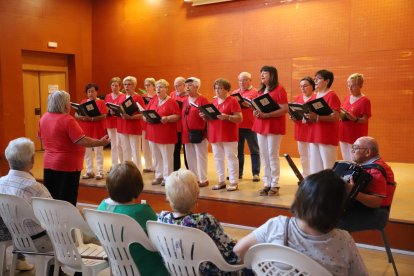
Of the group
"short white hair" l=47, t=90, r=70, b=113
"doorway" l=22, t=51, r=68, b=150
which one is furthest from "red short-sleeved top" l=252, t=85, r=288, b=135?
"doorway" l=22, t=51, r=68, b=150

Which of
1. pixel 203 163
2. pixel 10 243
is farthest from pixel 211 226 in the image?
pixel 203 163

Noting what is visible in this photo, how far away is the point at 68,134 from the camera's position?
3.43 metres

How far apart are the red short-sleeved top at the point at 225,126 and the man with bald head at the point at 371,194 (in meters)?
1.97

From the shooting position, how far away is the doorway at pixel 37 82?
8.52 meters

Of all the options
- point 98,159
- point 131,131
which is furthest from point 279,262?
point 98,159

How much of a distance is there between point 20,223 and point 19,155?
47cm

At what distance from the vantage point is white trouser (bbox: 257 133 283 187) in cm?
446

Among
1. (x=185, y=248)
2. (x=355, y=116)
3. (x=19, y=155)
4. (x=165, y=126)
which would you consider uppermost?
(x=355, y=116)

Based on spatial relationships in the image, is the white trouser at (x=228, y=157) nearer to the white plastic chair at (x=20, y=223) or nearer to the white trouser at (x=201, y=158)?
the white trouser at (x=201, y=158)

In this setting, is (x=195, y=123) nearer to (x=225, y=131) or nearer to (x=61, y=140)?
(x=225, y=131)

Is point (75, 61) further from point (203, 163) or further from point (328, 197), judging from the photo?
point (328, 197)

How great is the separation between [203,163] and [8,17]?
5.28m

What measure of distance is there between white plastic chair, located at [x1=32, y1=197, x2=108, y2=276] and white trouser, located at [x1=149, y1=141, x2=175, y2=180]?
258 cm

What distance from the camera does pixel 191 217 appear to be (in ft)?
6.43
